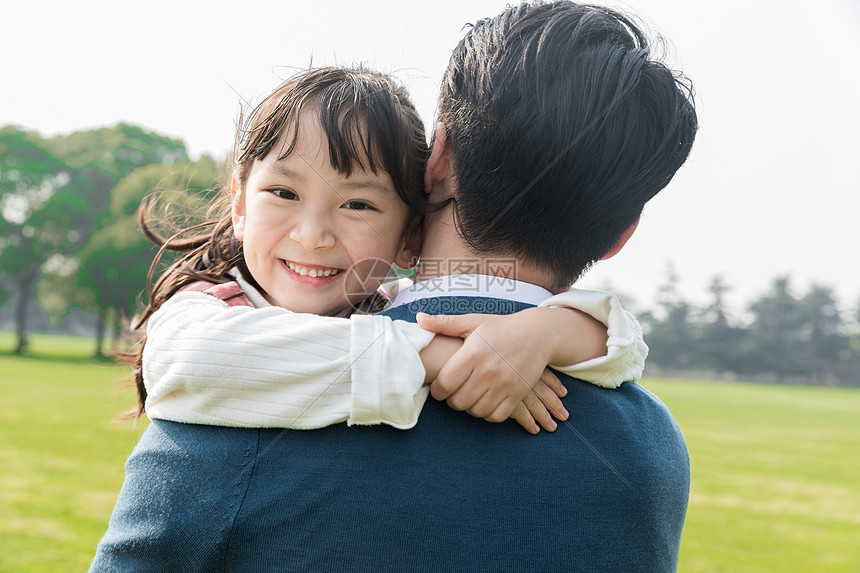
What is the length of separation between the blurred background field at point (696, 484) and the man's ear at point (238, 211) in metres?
0.69

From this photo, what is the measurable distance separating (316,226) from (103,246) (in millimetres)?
34750

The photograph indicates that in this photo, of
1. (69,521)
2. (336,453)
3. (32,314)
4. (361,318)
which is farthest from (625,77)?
(32,314)

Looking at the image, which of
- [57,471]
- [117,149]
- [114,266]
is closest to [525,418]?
[57,471]

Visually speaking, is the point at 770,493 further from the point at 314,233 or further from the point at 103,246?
the point at 103,246

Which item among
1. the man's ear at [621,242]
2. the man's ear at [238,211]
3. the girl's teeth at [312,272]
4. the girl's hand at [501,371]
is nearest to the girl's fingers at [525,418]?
the girl's hand at [501,371]

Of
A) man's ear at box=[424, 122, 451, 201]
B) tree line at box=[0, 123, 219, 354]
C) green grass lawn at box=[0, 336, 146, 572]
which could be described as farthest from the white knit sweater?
tree line at box=[0, 123, 219, 354]

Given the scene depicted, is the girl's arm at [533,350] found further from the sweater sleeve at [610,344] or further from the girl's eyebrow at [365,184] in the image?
the girl's eyebrow at [365,184]

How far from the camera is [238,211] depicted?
200 cm

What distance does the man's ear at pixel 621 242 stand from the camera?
143 centimetres

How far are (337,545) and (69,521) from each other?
27.0 ft

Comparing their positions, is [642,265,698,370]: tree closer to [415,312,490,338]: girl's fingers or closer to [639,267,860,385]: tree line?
[639,267,860,385]: tree line

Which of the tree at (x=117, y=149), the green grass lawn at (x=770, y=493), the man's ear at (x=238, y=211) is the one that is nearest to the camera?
the man's ear at (x=238, y=211)

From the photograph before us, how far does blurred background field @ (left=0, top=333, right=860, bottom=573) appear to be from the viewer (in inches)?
296

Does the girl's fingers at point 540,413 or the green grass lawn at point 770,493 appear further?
the green grass lawn at point 770,493
